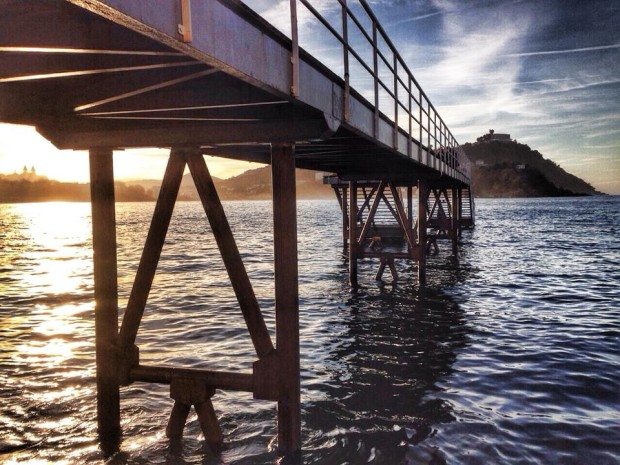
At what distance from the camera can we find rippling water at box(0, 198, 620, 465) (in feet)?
18.8

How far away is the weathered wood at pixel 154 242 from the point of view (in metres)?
5.27

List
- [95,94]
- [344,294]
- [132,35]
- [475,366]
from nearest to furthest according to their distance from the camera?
[132,35] < [95,94] < [475,366] < [344,294]

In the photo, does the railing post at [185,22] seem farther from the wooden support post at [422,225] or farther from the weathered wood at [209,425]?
the wooden support post at [422,225]

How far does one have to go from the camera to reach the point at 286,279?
4.89 meters

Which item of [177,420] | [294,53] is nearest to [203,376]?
[177,420]

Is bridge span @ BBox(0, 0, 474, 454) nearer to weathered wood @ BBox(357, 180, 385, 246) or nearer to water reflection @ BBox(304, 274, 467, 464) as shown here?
water reflection @ BBox(304, 274, 467, 464)

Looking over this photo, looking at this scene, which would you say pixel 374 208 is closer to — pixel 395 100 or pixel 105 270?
pixel 395 100

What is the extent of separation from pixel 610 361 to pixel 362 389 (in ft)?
15.3

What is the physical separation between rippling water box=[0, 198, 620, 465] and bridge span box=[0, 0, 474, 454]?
3.16 feet

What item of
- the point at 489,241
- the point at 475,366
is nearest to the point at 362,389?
the point at 475,366

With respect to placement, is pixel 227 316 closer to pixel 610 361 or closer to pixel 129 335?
pixel 129 335

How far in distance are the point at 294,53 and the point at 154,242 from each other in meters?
2.75

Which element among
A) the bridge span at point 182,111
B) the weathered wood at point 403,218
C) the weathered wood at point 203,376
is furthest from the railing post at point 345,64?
the weathered wood at point 403,218

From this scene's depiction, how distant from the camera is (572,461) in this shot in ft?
17.6
